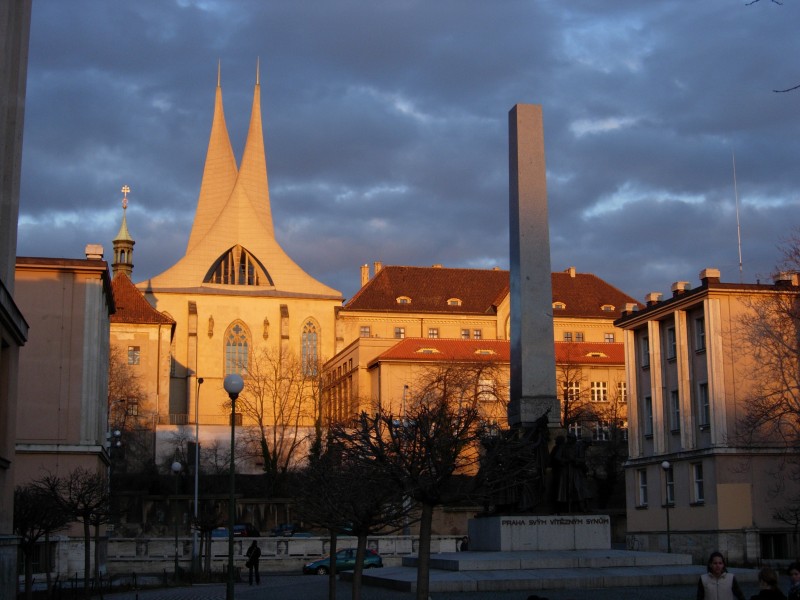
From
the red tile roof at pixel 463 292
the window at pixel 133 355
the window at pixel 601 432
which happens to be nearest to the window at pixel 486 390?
the window at pixel 601 432

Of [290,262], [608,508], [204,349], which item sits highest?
[290,262]

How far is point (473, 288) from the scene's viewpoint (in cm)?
Answer: 8794

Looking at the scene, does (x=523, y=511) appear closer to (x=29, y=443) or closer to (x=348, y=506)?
(x=348, y=506)

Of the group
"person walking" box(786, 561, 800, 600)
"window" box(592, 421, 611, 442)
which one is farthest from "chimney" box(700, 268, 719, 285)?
"person walking" box(786, 561, 800, 600)

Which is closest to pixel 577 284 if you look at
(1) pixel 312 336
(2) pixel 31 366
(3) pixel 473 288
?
(3) pixel 473 288

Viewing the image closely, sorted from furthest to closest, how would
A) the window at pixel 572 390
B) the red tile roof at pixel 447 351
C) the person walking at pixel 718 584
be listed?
the red tile roof at pixel 447 351, the window at pixel 572 390, the person walking at pixel 718 584

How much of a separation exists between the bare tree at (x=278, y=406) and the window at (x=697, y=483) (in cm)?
2771

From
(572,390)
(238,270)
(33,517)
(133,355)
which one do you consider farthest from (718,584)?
(238,270)

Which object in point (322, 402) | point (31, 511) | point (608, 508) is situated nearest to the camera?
point (31, 511)

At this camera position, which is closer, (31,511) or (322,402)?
(31,511)

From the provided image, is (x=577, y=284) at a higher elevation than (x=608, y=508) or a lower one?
higher

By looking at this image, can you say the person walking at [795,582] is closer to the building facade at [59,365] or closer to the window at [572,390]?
the building facade at [59,365]

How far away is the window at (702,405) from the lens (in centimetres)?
4172

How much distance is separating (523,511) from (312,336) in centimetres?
6577
